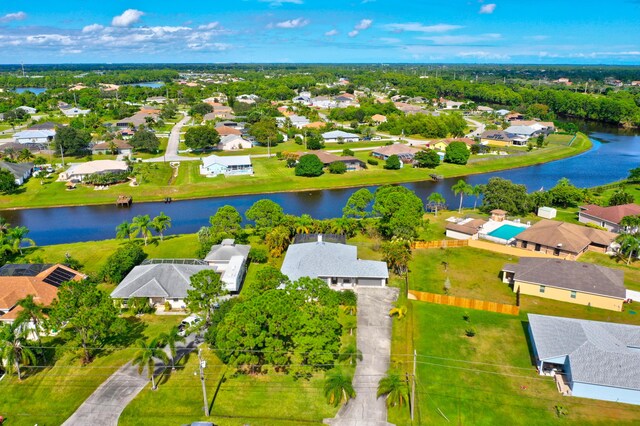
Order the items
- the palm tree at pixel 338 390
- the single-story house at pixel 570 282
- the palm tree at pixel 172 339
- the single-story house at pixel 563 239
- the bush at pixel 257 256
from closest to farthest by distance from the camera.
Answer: the palm tree at pixel 338 390 < the palm tree at pixel 172 339 < the single-story house at pixel 570 282 < the bush at pixel 257 256 < the single-story house at pixel 563 239

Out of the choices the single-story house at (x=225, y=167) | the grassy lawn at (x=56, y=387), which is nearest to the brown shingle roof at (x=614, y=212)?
the single-story house at (x=225, y=167)

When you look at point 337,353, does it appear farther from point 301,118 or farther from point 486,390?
point 301,118

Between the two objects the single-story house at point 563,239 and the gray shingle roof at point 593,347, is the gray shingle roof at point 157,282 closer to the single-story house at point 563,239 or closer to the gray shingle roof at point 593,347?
the gray shingle roof at point 593,347

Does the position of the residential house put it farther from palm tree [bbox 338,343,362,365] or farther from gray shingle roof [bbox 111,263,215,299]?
palm tree [bbox 338,343,362,365]

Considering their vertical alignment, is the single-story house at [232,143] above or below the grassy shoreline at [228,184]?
above

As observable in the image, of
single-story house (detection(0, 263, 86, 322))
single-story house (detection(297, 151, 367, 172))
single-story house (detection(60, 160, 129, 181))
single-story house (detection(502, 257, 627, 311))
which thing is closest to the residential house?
single-story house (detection(60, 160, 129, 181))

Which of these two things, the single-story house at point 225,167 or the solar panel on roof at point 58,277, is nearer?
the solar panel on roof at point 58,277
